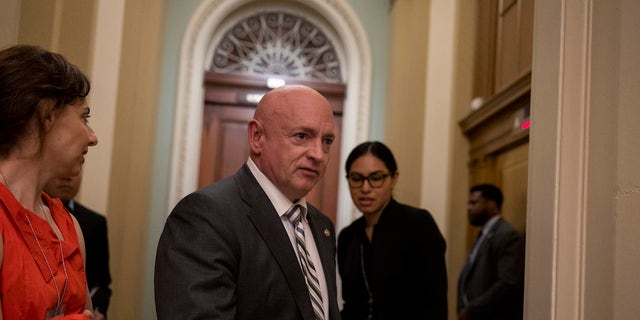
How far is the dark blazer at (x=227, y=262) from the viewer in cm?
165

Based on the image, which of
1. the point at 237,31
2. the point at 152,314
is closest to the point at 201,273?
the point at 152,314

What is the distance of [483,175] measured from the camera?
508 centimetres

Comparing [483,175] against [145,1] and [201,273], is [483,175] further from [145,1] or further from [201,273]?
[201,273]

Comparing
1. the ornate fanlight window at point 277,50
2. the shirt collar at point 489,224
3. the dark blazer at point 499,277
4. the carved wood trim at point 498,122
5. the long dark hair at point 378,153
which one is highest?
the ornate fanlight window at point 277,50

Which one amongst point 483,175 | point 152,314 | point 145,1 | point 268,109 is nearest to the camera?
point 268,109

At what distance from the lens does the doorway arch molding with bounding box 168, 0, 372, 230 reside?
6586 mm

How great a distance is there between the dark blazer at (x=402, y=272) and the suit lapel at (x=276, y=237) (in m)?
1.13

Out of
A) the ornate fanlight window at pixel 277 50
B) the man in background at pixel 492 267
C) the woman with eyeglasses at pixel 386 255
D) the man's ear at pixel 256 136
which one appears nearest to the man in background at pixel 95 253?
the woman with eyeglasses at pixel 386 255

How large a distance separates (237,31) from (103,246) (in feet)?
12.6

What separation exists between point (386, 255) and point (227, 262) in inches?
52.6

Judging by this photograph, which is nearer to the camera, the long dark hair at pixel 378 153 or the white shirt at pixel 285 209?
the white shirt at pixel 285 209

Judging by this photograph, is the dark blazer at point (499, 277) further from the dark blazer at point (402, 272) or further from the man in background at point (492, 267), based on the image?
the dark blazer at point (402, 272)

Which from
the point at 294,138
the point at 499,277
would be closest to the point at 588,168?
the point at 294,138

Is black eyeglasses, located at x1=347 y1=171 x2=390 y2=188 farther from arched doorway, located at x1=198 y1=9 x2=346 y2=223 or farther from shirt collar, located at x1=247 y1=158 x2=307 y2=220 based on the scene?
arched doorway, located at x1=198 y1=9 x2=346 y2=223
